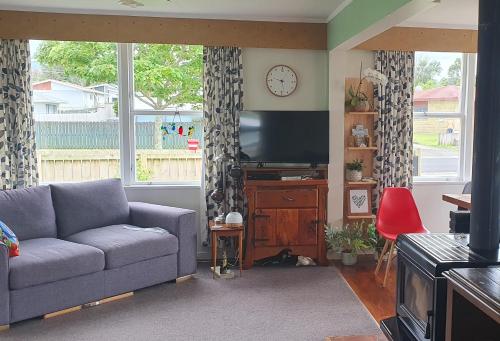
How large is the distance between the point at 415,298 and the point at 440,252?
39 cm

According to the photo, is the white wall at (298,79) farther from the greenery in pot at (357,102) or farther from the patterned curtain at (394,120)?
the patterned curtain at (394,120)

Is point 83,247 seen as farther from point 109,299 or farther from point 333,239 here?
point 333,239

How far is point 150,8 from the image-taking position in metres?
4.34

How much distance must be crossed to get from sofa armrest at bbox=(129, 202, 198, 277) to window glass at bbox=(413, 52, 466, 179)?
255 centimetres

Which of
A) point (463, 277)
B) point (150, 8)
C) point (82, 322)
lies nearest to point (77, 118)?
point (150, 8)

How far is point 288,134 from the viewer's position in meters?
4.56

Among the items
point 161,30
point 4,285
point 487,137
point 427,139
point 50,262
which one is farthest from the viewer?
point 427,139

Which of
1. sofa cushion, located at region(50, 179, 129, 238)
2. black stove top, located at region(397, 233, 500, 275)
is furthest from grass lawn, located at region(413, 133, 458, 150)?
sofa cushion, located at region(50, 179, 129, 238)

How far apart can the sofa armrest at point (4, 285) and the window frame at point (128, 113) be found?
176 cm

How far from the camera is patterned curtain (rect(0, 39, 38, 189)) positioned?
4320mm

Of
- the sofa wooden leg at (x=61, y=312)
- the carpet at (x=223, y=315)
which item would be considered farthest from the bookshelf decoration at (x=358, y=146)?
the sofa wooden leg at (x=61, y=312)

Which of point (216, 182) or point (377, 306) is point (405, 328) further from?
point (216, 182)

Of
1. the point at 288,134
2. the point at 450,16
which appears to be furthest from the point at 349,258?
the point at 450,16

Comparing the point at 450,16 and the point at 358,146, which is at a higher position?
the point at 450,16
